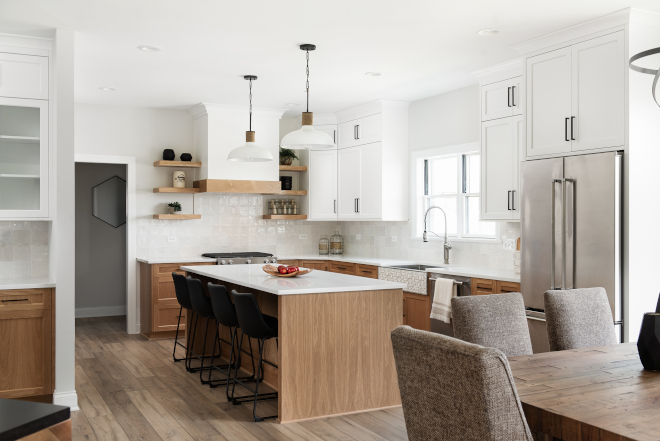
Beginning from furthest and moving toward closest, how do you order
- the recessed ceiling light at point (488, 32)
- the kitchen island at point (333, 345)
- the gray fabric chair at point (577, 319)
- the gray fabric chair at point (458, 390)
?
1. the recessed ceiling light at point (488, 32)
2. the kitchen island at point (333, 345)
3. the gray fabric chair at point (577, 319)
4. the gray fabric chair at point (458, 390)

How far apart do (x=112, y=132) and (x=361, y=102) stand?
2945 millimetres

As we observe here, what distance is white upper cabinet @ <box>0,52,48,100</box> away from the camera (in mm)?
4191

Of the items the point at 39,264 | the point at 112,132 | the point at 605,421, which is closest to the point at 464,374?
Result: the point at 605,421

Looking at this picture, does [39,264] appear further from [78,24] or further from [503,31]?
[503,31]

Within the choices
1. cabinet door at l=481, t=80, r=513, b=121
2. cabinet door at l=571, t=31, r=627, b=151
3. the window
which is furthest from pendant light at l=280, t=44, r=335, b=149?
the window

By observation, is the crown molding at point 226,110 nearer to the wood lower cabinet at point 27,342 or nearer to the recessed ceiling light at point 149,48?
the recessed ceiling light at point 149,48

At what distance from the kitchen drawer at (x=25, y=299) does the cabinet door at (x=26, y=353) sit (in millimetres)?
34

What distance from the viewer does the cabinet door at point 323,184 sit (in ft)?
24.7

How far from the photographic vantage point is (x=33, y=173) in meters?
4.27

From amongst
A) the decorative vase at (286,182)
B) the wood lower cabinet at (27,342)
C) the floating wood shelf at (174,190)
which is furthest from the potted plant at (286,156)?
the wood lower cabinet at (27,342)

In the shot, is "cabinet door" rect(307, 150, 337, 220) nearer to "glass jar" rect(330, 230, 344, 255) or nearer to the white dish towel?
"glass jar" rect(330, 230, 344, 255)

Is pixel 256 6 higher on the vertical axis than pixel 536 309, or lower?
higher

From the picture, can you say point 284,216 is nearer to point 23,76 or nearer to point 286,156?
point 286,156

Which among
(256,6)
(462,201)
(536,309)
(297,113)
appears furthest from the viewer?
(297,113)
